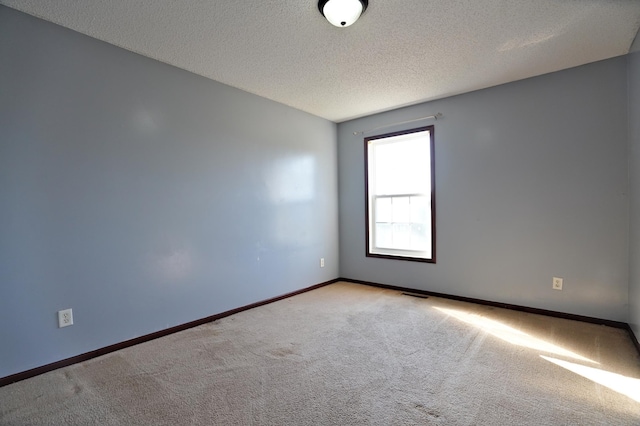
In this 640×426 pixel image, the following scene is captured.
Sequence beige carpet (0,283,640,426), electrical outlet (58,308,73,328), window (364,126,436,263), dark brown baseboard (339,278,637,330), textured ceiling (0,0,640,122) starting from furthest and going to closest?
window (364,126,436,263), dark brown baseboard (339,278,637,330), electrical outlet (58,308,73,328), textured ceiling (0,0,640,122), beige carpet (0,283,640,426)

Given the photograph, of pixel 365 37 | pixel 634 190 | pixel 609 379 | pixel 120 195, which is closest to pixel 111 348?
pixel 120 195

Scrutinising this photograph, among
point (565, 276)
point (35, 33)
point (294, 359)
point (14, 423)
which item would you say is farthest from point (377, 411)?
point (35, 33)

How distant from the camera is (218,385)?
1.98m

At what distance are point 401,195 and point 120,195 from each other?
3.26 m

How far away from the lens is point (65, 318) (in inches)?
88.7

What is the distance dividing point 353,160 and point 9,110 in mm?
3655

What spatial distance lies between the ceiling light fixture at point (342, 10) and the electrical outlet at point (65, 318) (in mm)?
2787

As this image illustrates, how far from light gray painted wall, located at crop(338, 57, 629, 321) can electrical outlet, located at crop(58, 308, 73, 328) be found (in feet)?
11.6

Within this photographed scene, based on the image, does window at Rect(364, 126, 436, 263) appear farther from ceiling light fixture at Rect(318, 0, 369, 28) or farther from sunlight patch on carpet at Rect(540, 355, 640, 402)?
ceiling light fixture at Rect(318, 0, 369, 28)

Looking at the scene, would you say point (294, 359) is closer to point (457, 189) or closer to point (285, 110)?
point (457, 189)

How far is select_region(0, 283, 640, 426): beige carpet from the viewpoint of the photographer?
1673 mm

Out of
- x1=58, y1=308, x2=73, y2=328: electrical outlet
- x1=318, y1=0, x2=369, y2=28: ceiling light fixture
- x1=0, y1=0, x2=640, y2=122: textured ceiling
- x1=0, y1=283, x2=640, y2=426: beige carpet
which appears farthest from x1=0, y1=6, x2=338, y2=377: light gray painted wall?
x1=318, y1=0, x2=369, y2=28: ceiling light fixture

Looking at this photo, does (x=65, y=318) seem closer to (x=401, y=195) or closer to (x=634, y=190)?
(x=401, y=195)

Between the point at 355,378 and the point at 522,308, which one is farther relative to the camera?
the point at 522,308
